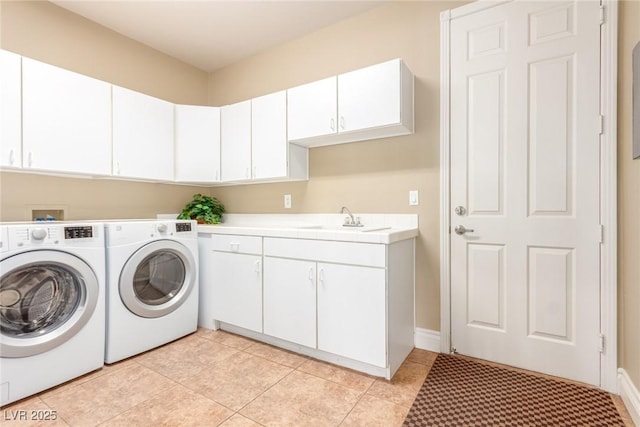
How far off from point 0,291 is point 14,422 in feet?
2.13

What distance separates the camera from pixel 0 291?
1.64 m

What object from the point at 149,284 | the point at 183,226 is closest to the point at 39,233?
the point at 149,284

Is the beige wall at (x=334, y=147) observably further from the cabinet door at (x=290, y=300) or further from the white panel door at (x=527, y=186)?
the cabinet door at (x=290, y=300)

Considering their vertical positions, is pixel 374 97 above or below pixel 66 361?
above

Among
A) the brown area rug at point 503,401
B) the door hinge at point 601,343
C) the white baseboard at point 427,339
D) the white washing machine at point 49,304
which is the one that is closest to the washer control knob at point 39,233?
the white washing machine at point 49,304

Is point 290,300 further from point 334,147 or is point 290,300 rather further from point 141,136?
point 141,136

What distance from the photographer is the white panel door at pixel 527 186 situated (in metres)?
1.80

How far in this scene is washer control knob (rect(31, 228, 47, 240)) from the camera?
172 cm

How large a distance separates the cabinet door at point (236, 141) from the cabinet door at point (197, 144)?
78mm

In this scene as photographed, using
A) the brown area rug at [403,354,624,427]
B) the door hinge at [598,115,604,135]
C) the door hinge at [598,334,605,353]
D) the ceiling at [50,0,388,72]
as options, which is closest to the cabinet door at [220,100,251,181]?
the ceiling at [50,0,388,72]

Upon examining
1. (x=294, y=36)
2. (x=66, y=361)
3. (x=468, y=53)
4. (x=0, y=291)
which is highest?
(x=294, y=36)

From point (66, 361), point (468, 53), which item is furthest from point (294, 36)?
point (66, 361)

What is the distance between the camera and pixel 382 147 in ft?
8.09

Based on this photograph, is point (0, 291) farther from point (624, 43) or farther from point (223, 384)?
point (624, 43)
